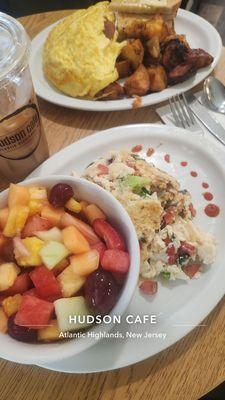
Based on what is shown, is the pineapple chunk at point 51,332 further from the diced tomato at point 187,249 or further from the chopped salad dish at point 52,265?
the diced tomato at point 187,249

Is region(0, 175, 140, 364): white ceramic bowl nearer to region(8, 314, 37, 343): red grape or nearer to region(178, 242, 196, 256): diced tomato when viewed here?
region(8, 314, 37, 343): red grape

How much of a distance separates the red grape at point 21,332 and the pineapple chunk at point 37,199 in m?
0.22

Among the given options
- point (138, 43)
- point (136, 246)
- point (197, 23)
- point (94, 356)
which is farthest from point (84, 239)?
point (197, 23)

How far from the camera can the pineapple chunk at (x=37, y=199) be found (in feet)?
2.62

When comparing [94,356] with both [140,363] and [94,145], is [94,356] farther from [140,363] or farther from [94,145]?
[94,145]

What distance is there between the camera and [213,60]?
136 centimetres

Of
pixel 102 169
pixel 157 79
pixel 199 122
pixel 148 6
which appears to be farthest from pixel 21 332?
pixel 148 6

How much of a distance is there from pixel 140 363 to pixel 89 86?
0.92 meters

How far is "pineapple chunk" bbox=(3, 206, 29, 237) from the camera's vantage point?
2.48 feet

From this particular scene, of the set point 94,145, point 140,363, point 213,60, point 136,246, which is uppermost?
point 213,60

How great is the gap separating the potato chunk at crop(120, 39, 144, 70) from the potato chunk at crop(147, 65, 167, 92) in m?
0.07

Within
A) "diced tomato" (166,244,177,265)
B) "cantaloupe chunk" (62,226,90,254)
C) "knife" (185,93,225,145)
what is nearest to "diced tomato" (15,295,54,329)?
"cantaloupe chunk" (62,226,90,254)

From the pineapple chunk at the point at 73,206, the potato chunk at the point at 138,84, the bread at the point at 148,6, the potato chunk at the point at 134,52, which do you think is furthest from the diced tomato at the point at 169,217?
the bread at the point at 148,6

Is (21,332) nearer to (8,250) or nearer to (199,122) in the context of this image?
(8,250)
